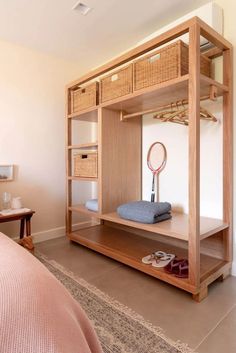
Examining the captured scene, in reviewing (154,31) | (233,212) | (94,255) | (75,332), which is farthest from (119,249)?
(154,31)

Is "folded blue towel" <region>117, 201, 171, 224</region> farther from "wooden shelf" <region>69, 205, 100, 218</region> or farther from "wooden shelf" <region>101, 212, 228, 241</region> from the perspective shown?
"wooden shelf" <region>69, 205, 100, 218</region>

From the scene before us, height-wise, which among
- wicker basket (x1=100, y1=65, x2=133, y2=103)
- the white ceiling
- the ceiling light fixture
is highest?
the white ceiling

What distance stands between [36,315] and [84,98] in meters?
2.17

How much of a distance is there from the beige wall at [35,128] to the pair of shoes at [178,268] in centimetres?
Answer: 164

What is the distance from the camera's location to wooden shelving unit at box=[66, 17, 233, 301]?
4.75 feet

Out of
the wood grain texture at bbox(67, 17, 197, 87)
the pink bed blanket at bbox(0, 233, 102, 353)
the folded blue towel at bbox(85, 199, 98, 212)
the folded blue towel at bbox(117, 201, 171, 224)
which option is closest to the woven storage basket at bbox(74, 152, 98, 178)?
the folded blue towel at bbox(85, 199, 98, 212)

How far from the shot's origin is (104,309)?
1411 millimetres

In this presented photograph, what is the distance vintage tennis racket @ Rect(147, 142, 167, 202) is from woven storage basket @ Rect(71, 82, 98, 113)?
731mm

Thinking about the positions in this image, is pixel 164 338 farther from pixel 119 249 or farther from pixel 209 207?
pixel 209 207

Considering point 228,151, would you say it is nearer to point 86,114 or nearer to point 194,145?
point 194,145

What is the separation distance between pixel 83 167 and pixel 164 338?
1.69m

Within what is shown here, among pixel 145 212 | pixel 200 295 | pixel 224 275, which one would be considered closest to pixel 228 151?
pixel 145 212

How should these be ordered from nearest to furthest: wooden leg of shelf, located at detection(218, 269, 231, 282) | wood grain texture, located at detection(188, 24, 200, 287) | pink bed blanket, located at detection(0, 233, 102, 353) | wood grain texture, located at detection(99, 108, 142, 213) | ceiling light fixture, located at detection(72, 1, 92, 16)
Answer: pink bed blanket, located at detection(0, 233, 102, 353) → wood grain texture, located at detection(188, 24, 200, 287) → wooden leg of shelf, located at detection(218, 269, 231, 282) → ceiling light fixture, located at detection(72, 1, 92, 16) → wood grain texture, located at detection(99, 108, 142, 213)

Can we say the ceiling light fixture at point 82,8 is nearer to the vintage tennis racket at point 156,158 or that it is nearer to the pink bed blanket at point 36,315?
the vintage tennis racket at point 156,158
